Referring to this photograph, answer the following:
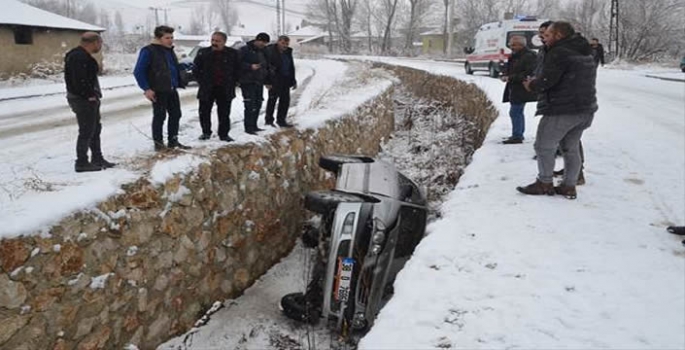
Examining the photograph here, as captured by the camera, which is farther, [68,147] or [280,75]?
[280,75]

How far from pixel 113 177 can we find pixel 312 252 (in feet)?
10.5

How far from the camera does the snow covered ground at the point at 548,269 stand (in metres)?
2.95

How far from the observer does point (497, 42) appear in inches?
790

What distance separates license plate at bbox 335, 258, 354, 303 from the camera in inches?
188

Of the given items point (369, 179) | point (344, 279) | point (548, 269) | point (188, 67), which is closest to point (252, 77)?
point (369, 179)

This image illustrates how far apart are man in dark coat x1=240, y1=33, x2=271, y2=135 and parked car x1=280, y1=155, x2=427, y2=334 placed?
199 centimetres

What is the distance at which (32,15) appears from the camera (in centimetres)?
2173

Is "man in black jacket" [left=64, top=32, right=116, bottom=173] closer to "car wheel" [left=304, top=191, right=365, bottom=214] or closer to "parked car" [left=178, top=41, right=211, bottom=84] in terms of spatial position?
"parked car" [left=178, top=41, right=211, bottom=84]

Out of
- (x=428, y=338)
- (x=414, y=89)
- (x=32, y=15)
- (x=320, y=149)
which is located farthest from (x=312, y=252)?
(x=32, y=15)

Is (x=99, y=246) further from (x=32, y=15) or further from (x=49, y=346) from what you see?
(x=32, y=15)

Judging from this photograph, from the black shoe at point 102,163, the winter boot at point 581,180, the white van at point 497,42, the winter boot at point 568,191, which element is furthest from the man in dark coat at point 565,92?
the white van at point 497,42

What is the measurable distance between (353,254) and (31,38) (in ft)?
69.3

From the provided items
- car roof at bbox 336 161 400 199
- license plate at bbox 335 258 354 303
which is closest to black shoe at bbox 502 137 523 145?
car roof at bbox 336 161 400 199

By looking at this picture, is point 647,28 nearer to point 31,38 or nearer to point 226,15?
point 31,38
